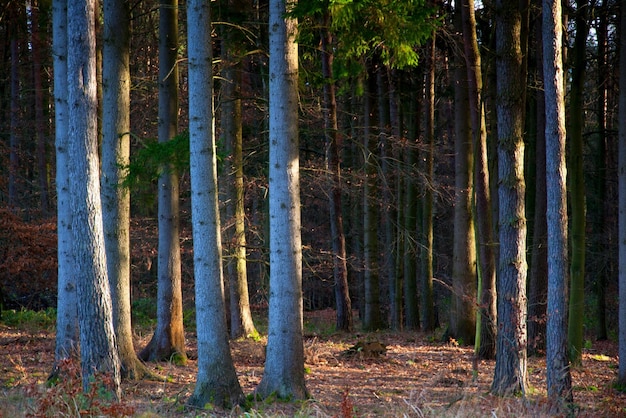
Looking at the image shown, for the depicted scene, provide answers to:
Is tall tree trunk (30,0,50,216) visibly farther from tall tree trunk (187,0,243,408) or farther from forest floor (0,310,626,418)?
tall tree trunk (187,0,243,408)

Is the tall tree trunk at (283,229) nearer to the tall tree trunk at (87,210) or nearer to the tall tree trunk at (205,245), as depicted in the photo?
the tall tree trunk at (205,245)

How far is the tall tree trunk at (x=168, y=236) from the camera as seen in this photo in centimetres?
1245

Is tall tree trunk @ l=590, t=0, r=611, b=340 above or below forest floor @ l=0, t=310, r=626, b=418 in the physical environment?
above

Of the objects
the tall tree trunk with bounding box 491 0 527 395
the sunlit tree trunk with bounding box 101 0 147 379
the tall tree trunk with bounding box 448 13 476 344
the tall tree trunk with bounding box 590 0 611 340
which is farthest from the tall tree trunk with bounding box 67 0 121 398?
the tall tree trunk with bounding box 590 0 611 340

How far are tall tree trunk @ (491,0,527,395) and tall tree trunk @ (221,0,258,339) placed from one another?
673 cm

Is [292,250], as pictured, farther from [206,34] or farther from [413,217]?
[413,217]

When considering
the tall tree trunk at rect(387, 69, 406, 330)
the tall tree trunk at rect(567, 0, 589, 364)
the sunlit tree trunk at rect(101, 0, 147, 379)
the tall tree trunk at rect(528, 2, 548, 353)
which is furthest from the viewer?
the tall tree trunk at rect(387, 69, 406, 330)

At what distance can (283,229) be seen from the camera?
9.15m

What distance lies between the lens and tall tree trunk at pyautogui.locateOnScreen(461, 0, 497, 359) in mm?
13211

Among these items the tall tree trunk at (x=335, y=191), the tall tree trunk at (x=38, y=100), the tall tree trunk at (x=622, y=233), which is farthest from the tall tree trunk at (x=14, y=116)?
the tall tree trunk at (x=622, y=233)

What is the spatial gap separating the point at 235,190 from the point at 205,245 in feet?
22.2

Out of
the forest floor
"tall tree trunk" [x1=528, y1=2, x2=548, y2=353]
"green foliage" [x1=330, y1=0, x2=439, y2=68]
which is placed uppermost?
"green foliage" [x1=330, y1=0, x2=439, y2=68]

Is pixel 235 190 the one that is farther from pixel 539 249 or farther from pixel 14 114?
pixel 14 114

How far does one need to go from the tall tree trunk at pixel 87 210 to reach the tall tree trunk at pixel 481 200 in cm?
755
